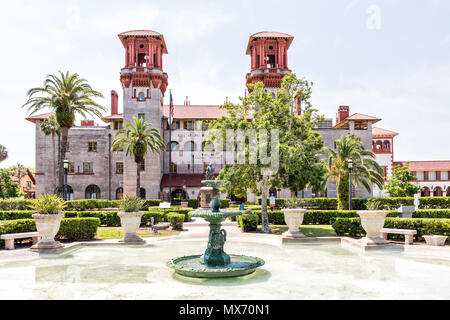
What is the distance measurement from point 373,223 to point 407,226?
3064 millimetres

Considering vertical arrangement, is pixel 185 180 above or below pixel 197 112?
below

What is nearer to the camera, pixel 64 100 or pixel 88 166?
pixel 64 100

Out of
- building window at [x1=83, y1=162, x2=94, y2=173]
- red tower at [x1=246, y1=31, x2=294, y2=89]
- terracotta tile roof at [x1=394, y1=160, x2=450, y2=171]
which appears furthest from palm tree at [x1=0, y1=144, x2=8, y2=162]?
terracotta tile roof at [x1=394, y1=160, x2=450, y2=171]

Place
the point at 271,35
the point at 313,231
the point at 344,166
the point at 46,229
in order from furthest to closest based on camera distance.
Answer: the point at 271,35, the point at 344,166, the point at 313,231, the point at 46,229

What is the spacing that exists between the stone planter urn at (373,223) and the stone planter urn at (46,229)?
11648 millimetres

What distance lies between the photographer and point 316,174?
21.8 meters

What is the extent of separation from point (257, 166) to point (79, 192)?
1466 inches

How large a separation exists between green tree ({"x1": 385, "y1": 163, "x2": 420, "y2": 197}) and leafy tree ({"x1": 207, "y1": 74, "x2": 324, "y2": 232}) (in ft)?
107

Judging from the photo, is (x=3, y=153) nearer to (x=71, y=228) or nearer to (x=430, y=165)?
(x=71, y=228)

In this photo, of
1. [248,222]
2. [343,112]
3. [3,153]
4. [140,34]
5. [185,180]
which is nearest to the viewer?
[248,222]

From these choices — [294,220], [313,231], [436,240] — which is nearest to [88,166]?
[313,231]

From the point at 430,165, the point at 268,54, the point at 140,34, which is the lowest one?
the point at 430,165

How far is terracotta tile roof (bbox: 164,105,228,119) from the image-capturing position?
53.2 metres

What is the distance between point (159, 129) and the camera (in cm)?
4881
